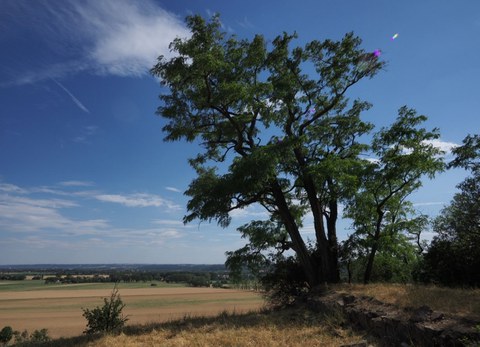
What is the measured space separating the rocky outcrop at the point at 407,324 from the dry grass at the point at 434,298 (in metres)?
0.39

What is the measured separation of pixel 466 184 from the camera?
12953 mm

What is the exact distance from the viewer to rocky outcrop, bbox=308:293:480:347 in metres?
6.96

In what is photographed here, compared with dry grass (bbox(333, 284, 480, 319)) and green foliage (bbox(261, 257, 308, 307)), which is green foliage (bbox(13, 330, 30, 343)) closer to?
green foliage (bbox(261, 257, 308, 307))

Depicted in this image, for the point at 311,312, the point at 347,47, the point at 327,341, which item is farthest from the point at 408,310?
the point at 347,47

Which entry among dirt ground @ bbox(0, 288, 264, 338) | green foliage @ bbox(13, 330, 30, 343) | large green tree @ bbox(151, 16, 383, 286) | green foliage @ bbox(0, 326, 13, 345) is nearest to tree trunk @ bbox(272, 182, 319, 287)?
large green tree @ bbox(151, 16, 383, 286)

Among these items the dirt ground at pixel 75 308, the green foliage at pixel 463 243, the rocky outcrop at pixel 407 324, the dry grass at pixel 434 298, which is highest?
the green foliage at pixel 463 243

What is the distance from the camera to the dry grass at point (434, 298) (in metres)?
8.48

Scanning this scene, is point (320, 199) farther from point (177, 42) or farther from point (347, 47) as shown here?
point (177, 42)

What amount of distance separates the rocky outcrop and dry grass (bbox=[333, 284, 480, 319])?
1.28ft

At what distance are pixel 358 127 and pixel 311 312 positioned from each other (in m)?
9.11

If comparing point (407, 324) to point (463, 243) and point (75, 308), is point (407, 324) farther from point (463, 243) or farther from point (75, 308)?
point (75, 308)

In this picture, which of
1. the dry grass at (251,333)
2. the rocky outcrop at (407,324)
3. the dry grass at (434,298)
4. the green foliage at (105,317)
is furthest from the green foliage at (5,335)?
the rocky outcrop at (407,324)

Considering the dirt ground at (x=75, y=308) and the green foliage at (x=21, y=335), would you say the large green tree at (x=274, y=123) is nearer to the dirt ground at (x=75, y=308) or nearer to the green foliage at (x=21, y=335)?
the dirt ground at (x=75, y=308)

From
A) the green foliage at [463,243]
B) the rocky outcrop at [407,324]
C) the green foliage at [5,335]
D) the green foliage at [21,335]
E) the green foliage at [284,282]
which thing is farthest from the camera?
the green foliage at [5,335]
